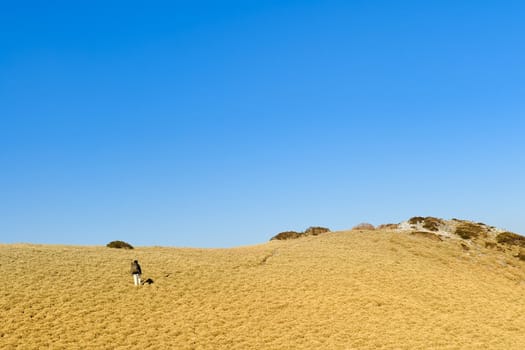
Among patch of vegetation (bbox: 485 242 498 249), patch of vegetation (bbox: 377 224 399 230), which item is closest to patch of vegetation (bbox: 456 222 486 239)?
patch of vegetation (bbox: 485 242 498 249)

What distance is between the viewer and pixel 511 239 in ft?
202

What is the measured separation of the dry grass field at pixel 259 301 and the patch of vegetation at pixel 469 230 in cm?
1094

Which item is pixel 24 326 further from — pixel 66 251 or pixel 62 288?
pixel 66 251

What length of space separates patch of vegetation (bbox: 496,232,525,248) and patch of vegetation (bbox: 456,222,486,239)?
236 centimetres

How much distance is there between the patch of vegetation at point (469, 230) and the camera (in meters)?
61.7

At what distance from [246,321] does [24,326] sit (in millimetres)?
12847

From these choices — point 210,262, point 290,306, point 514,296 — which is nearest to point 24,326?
point 290,306

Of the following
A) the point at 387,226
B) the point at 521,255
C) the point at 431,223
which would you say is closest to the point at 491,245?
the point at 521,255

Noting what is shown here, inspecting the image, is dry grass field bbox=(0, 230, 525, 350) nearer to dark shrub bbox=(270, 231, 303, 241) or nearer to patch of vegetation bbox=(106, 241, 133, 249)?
patch of vegetation bbox=(106, 241, 133, 249)

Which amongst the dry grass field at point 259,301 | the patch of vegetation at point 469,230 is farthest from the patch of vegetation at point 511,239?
the dry grass field at point 259,301

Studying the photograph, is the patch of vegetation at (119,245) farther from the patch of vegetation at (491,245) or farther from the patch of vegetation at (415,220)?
the patch of vegetation at (491,245)

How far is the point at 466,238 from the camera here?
6084 centimetres

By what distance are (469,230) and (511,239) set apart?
201 inches

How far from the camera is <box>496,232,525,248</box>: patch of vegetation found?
60.8 m
